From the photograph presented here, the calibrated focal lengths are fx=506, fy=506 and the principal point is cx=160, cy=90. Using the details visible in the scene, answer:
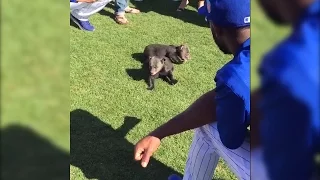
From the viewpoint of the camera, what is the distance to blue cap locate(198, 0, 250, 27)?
2.65 feet

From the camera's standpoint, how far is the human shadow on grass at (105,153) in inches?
77.4

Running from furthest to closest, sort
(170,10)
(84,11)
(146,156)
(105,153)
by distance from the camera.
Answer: (170,10) → (84,11) → (105,153) → (146,156)

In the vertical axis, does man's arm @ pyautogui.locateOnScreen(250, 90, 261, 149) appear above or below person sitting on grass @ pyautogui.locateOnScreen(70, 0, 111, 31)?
above

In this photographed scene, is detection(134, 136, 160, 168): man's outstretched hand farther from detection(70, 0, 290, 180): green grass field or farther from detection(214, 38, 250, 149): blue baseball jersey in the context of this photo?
detection(70, 0, 290, 180): green grass field

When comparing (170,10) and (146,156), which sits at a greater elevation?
(146,156)

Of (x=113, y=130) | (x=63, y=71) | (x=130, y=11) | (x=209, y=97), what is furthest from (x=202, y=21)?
(x=63, y=71)

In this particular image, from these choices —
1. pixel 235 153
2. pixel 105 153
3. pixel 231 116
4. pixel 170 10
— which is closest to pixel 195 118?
pixel 235 153

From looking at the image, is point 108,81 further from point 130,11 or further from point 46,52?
point 46,52

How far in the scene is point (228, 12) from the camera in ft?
3.01

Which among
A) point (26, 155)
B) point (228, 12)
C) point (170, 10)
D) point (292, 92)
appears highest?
point (292, 92)

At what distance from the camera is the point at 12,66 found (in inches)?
14.4

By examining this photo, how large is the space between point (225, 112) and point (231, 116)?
0.02m

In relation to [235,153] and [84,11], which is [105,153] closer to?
[235,153]

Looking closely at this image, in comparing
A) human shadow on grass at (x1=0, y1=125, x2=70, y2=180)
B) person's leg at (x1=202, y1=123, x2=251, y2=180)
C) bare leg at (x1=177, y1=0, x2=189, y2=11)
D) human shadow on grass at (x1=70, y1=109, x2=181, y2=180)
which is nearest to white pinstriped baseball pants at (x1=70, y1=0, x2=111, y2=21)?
bare leg at (x1=177, y1=0, x2=189, y2=11)
